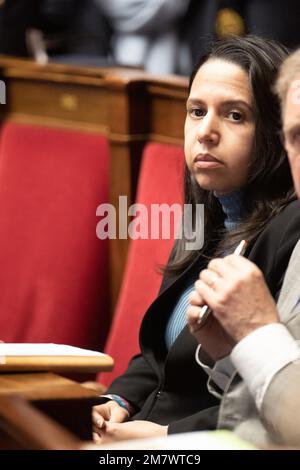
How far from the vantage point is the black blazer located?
1.36m

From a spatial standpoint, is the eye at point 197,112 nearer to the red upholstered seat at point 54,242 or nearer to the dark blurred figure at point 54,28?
the red upholstered seat at point 54,242

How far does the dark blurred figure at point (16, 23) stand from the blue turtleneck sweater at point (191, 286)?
6.51ft

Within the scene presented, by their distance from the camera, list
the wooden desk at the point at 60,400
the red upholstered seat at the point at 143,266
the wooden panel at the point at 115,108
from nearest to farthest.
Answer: the wooden desk at the point at 60,400 → the red upholstered seat at the point at 143,266 → the wooden panel at the point at 115,108

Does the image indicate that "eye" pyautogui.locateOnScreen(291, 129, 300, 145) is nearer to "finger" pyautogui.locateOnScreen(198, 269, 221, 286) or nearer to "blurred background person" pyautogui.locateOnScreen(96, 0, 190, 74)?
"finger" pyautogui.locateOnScreen(198, 269, 221, 286)

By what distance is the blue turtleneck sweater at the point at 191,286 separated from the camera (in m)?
1.47

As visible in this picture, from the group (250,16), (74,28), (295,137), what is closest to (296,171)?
(295,137)

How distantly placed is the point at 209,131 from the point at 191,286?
250 millimetres

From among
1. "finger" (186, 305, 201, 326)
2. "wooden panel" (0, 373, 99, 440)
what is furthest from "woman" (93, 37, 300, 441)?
"wooden panel" (0, 373, 99, 440)

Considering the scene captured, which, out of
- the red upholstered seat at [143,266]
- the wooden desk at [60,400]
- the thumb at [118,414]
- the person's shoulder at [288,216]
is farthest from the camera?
the red upholstered seat at [143,266]

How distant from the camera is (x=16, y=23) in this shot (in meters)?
3.39

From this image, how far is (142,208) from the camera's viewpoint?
6.94ft

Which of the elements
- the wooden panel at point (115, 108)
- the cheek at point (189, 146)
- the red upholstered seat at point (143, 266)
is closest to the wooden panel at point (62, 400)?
the cheek at point (189, 146)

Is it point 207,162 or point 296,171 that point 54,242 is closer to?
point 207,162
